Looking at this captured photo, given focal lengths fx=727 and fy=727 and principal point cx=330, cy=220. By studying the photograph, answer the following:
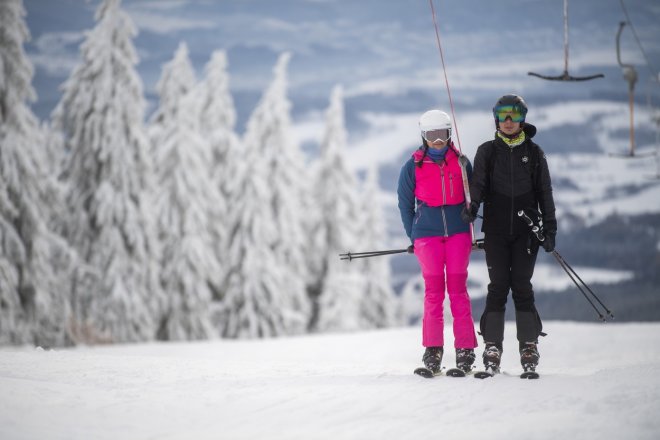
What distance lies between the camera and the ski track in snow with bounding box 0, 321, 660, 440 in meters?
4.78

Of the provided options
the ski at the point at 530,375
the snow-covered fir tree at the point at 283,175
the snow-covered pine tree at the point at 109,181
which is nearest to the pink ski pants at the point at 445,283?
the ski at the point at 530,375

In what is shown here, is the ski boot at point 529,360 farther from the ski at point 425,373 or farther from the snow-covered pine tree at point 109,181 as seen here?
the snow-covered pine tree at point 109,181

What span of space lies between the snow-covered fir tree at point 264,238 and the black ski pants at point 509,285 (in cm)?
2067

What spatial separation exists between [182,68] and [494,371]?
2328 centimetres

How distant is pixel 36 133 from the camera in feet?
62.4

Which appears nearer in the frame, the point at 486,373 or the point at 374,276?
the point at 486,373

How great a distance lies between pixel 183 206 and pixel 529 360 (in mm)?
20961

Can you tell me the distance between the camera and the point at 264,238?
27.3m

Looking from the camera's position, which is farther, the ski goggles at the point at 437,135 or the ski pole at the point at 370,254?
the ski pole at the point at 370,254

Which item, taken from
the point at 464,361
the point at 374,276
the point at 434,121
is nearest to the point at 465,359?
the point at 464,361

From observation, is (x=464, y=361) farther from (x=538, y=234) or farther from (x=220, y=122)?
(x=220, y=122)

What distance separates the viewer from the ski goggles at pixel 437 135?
6.59m

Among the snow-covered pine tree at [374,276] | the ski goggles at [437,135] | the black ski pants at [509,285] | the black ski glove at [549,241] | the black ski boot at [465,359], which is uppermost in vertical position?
the ski goggles at [437,135]

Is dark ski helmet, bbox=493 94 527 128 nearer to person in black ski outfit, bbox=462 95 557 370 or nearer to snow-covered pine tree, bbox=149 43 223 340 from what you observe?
person in black ski outfit, bbox=462 95 557 370
